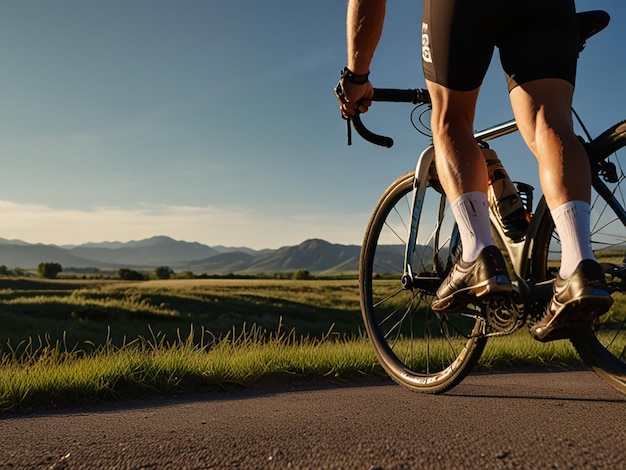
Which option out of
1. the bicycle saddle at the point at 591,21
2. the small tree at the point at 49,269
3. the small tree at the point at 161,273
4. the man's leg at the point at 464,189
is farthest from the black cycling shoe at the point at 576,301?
the small tree at the point at 49,269

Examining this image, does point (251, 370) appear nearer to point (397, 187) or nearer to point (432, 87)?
point (397, 187)

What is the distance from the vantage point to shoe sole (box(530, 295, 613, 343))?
85.8 inches

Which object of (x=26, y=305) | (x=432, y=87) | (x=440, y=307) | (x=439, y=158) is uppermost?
(x=432, y=87)

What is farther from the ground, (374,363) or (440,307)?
(440,307)

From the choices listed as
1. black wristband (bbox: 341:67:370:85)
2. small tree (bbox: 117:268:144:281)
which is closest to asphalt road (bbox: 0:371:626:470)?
black wristband (bbox: 341:67:370:85)

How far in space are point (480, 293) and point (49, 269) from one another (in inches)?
4731

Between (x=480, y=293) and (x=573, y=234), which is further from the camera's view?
(x=480, y=293)

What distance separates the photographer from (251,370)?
432 cm

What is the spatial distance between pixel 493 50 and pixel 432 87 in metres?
0.33

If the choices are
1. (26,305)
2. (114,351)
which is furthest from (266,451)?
(26,305)

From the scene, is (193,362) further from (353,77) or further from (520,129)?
(520,129)

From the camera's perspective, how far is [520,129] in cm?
263

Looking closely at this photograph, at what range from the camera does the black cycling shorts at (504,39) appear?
251 cm

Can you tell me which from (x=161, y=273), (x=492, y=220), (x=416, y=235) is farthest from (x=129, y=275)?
(x=492, y=220)
